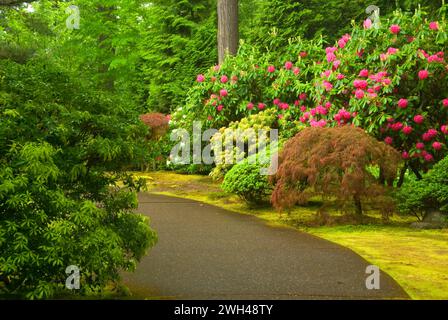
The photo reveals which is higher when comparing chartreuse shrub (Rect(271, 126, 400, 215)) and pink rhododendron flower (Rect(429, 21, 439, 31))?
pink rhododendron flower (Rect(429, 21, 439, 31))

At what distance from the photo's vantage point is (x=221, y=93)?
48.0 ft

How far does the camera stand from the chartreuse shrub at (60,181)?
4.36 meters

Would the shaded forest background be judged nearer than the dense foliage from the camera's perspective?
No

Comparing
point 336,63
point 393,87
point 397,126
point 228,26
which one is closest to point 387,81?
point 393,87

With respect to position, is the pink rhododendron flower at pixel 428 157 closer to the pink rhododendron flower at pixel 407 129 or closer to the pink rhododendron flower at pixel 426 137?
the pink rhododendron flower at pixel 426 137

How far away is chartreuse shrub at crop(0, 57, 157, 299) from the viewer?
436cm

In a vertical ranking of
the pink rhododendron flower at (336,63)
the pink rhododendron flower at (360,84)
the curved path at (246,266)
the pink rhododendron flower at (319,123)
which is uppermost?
the pink rhododendron flower at (336,63)

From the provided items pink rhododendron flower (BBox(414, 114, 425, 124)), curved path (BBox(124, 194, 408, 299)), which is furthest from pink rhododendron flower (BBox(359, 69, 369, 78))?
curved path (BBox(124, 194, 408, 299))

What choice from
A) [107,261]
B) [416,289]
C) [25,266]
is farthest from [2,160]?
[416,289]

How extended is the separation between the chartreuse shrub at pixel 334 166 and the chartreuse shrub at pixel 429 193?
13.5 inches

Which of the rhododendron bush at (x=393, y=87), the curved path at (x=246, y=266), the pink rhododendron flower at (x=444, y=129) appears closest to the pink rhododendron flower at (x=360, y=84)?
the rhododendron bush at (x=393, y=87)

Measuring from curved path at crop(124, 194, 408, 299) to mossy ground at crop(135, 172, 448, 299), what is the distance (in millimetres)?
225

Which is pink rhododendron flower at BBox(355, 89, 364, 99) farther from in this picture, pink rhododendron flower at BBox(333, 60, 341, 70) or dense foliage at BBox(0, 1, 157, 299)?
dense foliage at BBox(0, 1, 157, 299)

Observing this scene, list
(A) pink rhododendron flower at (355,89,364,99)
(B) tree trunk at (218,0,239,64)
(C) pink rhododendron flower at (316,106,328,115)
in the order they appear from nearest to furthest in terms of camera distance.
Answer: (A) pink rhododendron flower at (355,89,364,99)
(C) pink rhododendron flower at (316,106,328,115)
(B) tree trunk at (218,0,239,64)
